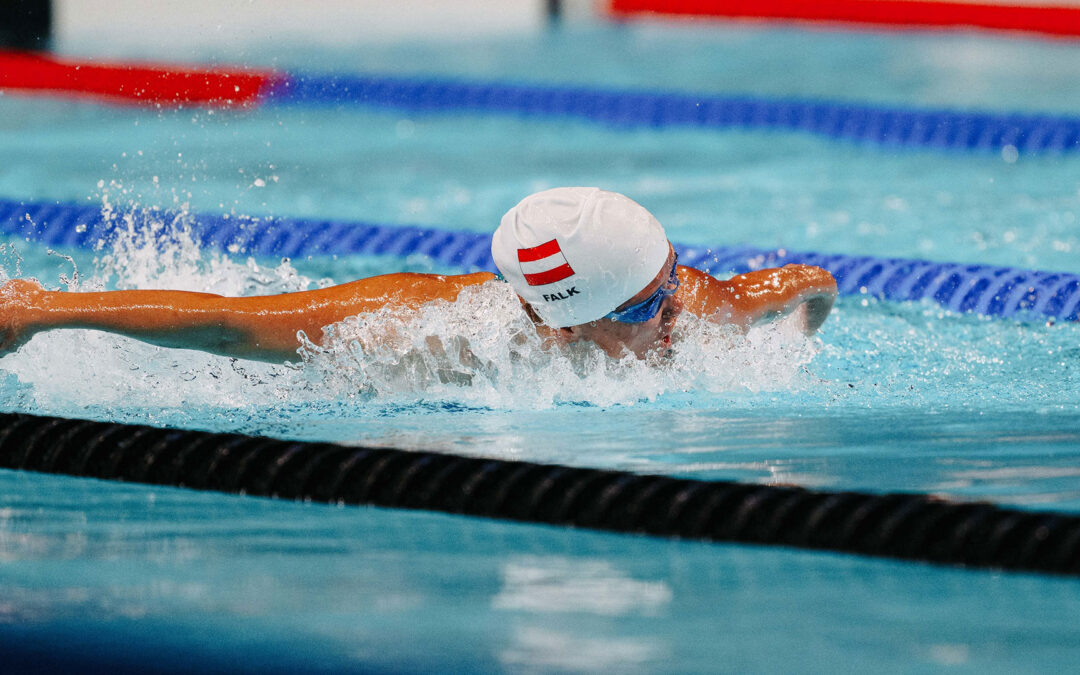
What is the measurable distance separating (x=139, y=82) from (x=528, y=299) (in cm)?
600

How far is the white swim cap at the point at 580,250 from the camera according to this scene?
9.25 ft

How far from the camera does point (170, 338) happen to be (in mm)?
2945

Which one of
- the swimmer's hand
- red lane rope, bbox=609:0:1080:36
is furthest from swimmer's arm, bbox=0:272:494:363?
red lane rope, bbox=609:0:1080:36

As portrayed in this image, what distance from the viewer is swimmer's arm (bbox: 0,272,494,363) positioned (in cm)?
291

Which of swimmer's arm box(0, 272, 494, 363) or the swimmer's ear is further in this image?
the swimmer's ear

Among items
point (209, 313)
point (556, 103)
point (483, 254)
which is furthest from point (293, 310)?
point (556, 103)

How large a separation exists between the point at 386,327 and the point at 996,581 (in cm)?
135

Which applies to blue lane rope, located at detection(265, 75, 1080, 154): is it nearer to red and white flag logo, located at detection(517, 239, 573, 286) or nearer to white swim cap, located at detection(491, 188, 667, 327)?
white swim cap, located at detection(491, 188, 667, 327)

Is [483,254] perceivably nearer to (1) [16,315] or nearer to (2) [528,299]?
(2) [528,299]

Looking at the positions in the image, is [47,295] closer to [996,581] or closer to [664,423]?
[664,423]

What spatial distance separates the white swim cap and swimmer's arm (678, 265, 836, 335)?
280 mm

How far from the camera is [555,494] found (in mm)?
2473

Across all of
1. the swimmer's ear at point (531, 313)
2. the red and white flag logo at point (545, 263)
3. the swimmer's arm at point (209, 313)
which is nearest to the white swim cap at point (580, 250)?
the red and white flag logo at point (545, 263)

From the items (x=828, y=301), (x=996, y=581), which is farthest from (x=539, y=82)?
(x=996, y=581)
